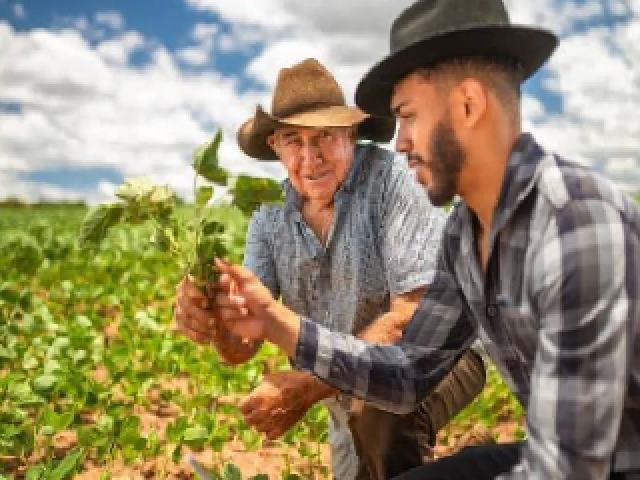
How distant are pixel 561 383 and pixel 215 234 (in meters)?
0.93

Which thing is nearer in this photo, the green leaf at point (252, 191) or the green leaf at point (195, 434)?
the green leaf at point (252, 191)

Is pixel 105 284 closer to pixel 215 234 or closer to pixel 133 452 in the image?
pixel 133 452

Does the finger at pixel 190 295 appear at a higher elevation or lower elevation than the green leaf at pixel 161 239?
lower

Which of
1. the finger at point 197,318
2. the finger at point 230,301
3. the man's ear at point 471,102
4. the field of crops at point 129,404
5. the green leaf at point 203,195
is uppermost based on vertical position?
the man's ear at point 471,102

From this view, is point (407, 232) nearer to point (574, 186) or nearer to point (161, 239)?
point (161, 239)

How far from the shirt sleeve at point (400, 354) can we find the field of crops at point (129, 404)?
445 millimetres

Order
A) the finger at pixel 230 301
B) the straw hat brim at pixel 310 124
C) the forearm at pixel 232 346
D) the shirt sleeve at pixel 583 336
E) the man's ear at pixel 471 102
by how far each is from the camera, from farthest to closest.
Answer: the straw hat brim at pixel 310 124 → the forearm at pixel 232 346 → the finger at pixel 230 301 → the man's ear at pixel 471 102 → the shirt sleeve at pixel 583 336

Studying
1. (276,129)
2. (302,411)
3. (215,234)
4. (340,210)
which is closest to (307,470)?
(302,411)

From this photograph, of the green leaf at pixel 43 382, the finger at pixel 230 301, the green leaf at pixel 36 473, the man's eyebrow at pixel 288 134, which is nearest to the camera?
the finger at pixel 230 301

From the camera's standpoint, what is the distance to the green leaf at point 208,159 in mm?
2148

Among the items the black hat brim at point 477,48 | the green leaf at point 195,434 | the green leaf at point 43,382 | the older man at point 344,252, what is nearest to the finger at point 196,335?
the older man at point 344,252

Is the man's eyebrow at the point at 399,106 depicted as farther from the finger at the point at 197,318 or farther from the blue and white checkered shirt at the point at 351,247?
the blue and white checkered shirt at the point at 351,247

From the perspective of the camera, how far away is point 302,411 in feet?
9.69

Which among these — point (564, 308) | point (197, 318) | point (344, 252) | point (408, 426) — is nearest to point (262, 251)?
point (344, 252)
